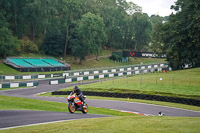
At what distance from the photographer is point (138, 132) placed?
11602 mm

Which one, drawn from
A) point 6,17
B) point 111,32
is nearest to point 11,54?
point 6,17

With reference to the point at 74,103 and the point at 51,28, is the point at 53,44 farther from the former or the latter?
the point at 74,103

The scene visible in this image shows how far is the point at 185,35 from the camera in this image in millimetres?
56188

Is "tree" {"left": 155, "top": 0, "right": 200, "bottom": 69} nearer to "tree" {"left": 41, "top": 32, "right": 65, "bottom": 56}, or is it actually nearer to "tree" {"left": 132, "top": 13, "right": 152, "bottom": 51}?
"tree" {"left": 41, "top": 32, "right": 65, "bottom": 56}

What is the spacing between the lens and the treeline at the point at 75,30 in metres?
56.5

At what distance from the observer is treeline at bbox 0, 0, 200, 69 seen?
56.5m

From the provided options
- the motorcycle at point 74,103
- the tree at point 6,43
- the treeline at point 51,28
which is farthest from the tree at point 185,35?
the motorcycle at point 74,103

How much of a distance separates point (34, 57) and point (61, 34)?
14.5 m

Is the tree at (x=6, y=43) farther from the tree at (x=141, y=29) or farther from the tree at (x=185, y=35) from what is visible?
the tree at (x=141, y=29)

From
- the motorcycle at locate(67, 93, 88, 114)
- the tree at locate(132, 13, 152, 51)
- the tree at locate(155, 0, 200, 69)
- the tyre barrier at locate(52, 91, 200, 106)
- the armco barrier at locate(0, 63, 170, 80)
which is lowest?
the tyre barrier at locate(52, 91, 200, 106)

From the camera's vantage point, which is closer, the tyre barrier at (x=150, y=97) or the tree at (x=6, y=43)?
the tyre barrier at (x=150, y=97)

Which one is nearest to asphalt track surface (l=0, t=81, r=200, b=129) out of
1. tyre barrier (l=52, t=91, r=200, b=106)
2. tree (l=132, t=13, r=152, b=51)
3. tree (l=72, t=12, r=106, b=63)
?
tyre barrier (l=52, t=91, r=200, b=106)

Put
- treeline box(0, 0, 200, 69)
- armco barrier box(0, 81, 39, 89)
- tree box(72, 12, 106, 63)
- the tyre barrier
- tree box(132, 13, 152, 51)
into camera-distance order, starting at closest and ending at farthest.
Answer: the tyre barrier, armco barrier box(0, 81, 39, 89), treeline box(0, 0, 200, 69), tree box(72, 12, 106, 63), tree box(132, 13, 152, 51)

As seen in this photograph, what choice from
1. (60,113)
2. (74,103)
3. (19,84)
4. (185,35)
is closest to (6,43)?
(19,84)
